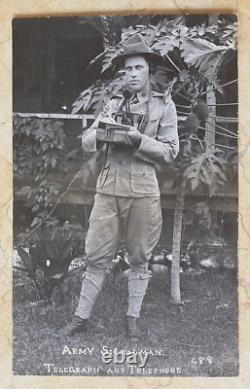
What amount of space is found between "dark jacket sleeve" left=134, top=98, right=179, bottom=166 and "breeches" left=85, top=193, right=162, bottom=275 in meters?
0.21

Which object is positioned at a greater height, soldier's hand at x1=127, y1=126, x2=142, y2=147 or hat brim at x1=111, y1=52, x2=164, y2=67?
hat brim at x1=111, y1=52, x2=164, y2=67

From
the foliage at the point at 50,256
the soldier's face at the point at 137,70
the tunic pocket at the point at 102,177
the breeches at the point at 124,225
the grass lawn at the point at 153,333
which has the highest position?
the soldier's face at the point at 137,70

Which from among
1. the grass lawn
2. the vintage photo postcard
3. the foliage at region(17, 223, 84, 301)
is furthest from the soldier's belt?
the grass lawn

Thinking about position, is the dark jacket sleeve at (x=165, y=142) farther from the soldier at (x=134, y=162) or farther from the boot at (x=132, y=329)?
the boot at (x=132, y=329)

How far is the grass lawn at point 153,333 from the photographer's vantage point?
3.35 metres

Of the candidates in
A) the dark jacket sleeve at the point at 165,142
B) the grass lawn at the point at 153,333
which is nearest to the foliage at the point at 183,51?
the dark jacket sleeve at the point at 165,142

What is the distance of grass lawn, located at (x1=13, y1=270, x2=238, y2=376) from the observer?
335 centimetres

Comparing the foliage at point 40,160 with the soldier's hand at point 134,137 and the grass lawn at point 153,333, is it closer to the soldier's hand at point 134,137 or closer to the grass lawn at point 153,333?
the soldier's hand at point 134,137

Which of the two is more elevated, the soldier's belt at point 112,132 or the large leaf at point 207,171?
the soldier's belt at point 112,132

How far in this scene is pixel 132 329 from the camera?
3.35m

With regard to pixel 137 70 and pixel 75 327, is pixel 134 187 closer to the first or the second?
pixel 137 70

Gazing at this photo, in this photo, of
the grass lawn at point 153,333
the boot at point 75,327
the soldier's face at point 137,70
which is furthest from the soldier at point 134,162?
the boot at point 75,327

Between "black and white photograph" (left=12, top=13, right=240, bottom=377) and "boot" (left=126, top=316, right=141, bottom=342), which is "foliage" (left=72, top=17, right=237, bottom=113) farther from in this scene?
"boot" (left=126, top=316, right=141, bottom=342)

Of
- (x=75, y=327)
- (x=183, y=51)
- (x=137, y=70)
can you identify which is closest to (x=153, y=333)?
(x=75, y=327)
